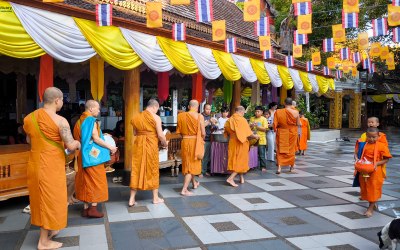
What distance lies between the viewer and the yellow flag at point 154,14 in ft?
17.9

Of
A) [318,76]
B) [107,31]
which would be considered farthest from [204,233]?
[318,76]

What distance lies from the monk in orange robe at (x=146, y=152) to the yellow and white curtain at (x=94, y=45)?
1.21 metres

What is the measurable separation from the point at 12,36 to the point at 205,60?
4.10 metres

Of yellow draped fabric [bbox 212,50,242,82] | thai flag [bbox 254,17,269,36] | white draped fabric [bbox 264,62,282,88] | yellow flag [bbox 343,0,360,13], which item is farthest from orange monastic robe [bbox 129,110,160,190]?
white draped fabric [bbox 264,62,282,88]

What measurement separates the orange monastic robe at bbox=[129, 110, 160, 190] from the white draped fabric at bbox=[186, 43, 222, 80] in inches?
99.7

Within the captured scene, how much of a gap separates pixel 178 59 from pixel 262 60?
3874 millimetres

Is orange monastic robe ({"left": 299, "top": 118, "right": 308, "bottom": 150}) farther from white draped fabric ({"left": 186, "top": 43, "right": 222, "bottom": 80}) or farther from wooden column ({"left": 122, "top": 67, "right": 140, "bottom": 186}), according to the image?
wooden column ({"left": 122, "top": 67, "right": 140, "bottom": 186})

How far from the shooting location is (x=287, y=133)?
24.4ft

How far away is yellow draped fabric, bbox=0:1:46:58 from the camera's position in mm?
3891

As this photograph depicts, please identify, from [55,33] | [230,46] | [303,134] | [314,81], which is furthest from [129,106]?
[314,81]

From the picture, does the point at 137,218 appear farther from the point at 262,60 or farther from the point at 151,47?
the point at 262,60

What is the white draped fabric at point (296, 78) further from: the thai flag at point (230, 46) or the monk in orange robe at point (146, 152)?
the monk in orange robe at point (146, 152)

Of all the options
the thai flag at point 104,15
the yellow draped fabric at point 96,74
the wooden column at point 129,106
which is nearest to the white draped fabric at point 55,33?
the thai flag at point 104,15

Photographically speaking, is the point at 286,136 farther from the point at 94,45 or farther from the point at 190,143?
the point at 94,45
